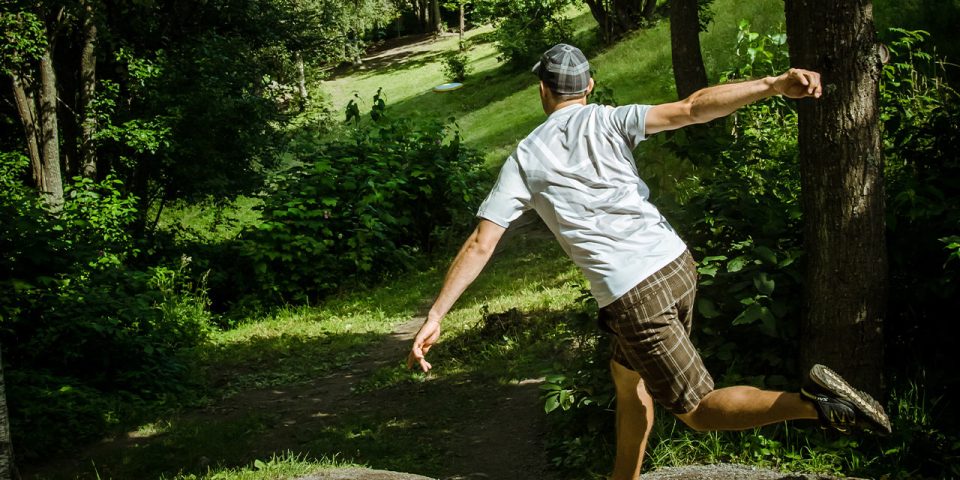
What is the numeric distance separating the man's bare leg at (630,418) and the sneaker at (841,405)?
2.86 feet

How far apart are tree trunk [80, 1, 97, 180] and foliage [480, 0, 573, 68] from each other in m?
16.1

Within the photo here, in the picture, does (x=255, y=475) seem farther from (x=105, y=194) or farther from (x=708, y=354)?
(x=105, y=194)

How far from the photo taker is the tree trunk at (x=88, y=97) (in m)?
13.9

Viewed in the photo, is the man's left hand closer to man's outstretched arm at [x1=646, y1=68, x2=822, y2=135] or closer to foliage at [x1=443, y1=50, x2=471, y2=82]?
man's outstretched arm at [x1=646, y1=68, x2=822, y2=135]

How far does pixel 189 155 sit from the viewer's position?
45.7 ft

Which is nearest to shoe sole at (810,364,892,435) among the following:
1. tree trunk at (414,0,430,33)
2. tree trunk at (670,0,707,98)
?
tree trunk at (670,0,707,98)

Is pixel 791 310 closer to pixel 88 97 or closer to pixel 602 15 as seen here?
pixel 88 97

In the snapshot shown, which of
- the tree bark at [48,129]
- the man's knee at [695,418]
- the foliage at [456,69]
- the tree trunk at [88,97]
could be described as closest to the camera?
the man's knee at [695,418]

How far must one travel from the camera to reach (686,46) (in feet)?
28.0

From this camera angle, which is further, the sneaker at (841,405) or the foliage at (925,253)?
the foliage at (925,253)

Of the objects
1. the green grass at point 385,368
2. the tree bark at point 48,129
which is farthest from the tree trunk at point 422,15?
the tree bark at point 48,129

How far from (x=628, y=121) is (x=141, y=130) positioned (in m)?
11.4

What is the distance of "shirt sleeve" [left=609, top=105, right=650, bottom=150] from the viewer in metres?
3.56

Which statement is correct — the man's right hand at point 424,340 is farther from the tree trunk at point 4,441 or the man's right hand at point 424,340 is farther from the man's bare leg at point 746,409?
the tree trunk at point 4,441
